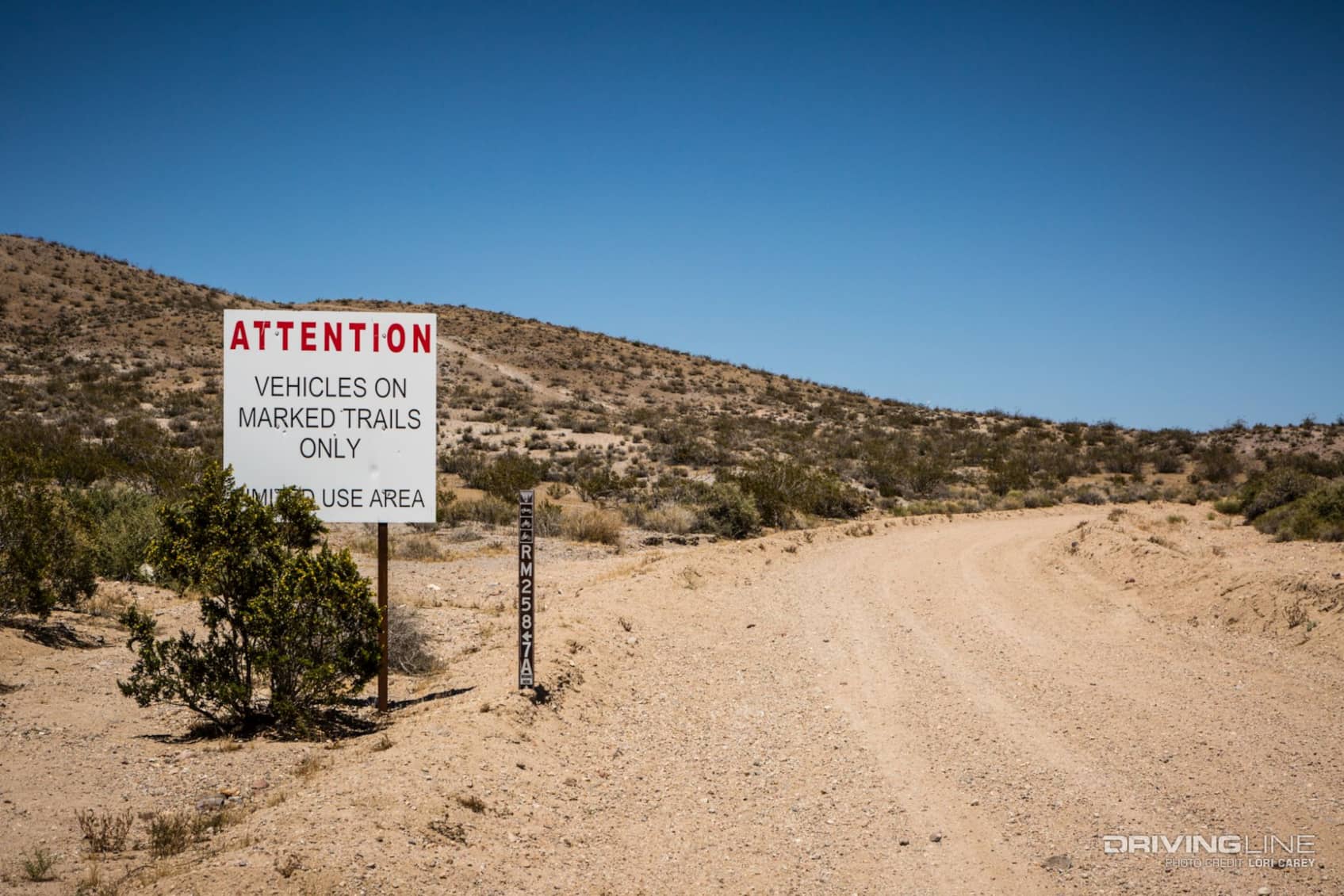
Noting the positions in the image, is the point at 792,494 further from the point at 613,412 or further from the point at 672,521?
the point at 613,412

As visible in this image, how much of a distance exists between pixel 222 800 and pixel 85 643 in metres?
5.29

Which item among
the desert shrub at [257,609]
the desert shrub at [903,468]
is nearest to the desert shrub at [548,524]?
the desert shrub at [257,609]

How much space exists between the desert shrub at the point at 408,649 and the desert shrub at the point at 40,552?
11.9ft

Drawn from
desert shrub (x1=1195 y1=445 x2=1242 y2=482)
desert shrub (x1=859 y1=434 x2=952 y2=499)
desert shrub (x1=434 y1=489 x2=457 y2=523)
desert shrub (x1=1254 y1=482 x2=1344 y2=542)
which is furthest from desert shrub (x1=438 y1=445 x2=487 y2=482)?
desert shrub (x1=1195 y1=445 x2=1242 y2=482)

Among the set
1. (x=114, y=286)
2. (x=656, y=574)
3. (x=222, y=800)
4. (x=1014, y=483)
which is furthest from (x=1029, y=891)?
(x=114, y=286)

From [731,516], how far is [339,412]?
15320mm

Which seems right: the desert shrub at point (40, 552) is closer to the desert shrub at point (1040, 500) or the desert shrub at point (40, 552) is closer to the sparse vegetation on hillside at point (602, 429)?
the sparse vegetation on hillside at point (602, 429)

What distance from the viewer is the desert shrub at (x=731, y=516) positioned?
73.1 ft

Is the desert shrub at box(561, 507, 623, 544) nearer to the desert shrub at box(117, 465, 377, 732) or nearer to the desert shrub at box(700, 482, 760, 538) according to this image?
the desert shrub at box(700, 482, 760, 538)

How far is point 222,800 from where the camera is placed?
589cm

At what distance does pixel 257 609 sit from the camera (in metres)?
7.13

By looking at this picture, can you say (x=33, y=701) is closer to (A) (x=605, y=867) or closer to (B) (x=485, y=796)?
(B) (x=485, y=796)

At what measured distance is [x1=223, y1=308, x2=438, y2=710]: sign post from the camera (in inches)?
307

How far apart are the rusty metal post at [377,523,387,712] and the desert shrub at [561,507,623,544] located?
1191cm
